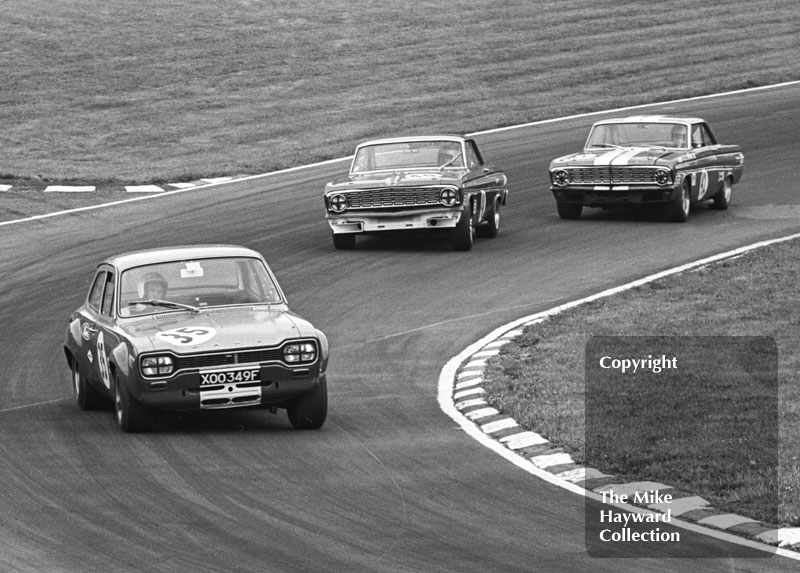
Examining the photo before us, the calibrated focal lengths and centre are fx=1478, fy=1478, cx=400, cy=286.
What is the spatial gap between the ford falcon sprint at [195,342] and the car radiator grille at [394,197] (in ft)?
24.3

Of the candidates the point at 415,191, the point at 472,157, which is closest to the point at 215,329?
the point at 415,191

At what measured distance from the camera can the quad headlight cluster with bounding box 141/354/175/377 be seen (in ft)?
34.2

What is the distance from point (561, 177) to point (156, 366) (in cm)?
1188

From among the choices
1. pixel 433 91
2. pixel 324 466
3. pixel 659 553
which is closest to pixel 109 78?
pixel 433 91

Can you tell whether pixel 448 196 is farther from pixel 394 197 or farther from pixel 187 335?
pixel 187 335

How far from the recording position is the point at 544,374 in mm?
12750

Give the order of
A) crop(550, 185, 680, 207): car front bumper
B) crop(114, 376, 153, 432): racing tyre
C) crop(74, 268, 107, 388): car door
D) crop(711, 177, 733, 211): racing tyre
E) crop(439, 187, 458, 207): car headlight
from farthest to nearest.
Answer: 1. crop(711, 177, 733, 211): racing tyre
2. crop(550, 185, 680, 207): car front bumper
3. crop(439, 187, 458, 207): car headlight
4. crop(74, 268, 107, 388): car door
5. crop(114, 376, 153, 432): racing tyre

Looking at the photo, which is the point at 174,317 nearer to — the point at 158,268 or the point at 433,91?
the point at 158,268

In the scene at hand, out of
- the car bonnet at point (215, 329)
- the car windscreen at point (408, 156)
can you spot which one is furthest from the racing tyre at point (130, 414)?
the car windscreen at point (408, 156)

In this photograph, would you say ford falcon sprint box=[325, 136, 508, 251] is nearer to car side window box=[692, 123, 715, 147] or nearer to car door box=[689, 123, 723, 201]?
car door box=[689, 123, 723, 201]

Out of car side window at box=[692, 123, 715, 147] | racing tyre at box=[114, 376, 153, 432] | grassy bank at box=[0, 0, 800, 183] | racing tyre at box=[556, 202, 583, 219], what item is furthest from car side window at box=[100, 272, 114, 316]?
grassy bank at box=[0, 0, 800, 183]

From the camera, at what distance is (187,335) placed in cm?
1069

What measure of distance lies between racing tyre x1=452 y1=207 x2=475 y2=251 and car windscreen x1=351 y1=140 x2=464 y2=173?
0.84m

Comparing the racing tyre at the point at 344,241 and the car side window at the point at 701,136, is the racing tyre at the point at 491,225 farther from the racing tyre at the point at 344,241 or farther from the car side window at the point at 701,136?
the car side window at the point at 701,136
